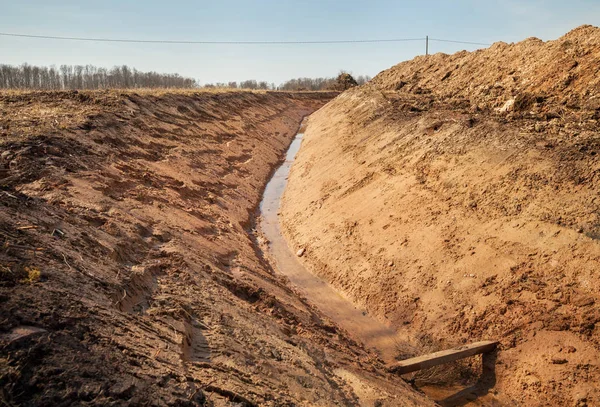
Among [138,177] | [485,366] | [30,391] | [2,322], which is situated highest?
[138,177]

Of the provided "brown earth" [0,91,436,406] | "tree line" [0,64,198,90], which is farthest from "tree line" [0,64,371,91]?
"brown earth" [0,91,436,406]

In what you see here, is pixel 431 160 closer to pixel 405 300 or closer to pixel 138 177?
pixel 405 300

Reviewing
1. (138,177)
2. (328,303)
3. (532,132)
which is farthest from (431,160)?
(138,177)

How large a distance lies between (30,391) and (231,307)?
333cm

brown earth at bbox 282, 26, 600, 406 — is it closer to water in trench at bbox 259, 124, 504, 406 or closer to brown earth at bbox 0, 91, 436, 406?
water in trench at bbox 259, 124, 504, 406

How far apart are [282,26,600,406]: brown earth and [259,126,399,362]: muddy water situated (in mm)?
235

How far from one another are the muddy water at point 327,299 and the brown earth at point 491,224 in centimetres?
24

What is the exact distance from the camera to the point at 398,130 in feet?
44.3

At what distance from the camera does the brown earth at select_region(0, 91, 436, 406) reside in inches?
132

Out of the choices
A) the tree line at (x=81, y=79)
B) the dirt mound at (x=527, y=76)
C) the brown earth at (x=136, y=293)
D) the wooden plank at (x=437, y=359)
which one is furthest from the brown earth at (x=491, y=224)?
the tree line at (x=81, y=79)

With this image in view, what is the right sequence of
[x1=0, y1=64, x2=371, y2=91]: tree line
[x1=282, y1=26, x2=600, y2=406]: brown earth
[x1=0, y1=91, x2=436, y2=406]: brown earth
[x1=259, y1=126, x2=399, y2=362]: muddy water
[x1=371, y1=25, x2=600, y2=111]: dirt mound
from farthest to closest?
[x1=0, y1=64, x2=371, y2=91]: tree line, [x1=371, y1=25, x2=600, y2=111]: dirt mound, [x1=259, y1=126, x2=399, y2=362]: muddy water, [x1=282, y1=26, x2=600, y2=406]: brown earth, [x1=0, y1=91, x2=436, y2=406]: brown earth

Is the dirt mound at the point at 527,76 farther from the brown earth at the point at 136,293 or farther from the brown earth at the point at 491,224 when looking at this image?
the brown earth at the point at 136,293

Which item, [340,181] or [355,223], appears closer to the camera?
[355,223]

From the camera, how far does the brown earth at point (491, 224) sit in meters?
6.11
